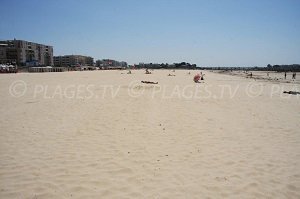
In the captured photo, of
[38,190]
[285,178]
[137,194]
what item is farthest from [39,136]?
[285,178]

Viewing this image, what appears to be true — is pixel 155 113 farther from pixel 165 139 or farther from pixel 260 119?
pixel 260 119

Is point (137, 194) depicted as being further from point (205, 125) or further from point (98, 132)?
point (205, 125)

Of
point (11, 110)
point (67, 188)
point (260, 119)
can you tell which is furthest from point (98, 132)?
point (260, 119)

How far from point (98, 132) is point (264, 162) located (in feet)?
18.0

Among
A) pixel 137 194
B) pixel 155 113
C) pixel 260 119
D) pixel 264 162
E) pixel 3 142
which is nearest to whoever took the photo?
pixel 137 194

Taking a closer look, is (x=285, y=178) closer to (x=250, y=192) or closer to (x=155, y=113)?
(x=250, y=192)

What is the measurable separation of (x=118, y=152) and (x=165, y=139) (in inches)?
74.2

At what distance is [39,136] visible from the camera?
796 centimetres

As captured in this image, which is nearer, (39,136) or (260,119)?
(39,136)

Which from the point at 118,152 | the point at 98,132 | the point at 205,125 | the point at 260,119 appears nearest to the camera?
the point at 118,152

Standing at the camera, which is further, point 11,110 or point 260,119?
point 11,110

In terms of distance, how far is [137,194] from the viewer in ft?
15.2

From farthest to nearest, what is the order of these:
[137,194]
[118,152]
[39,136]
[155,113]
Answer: [155,113] < [39,136] < [118,152] < [137,194]

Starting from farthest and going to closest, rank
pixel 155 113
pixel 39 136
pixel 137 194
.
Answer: pixel 155 113 → pixel 39 136 → pixel 137 194
